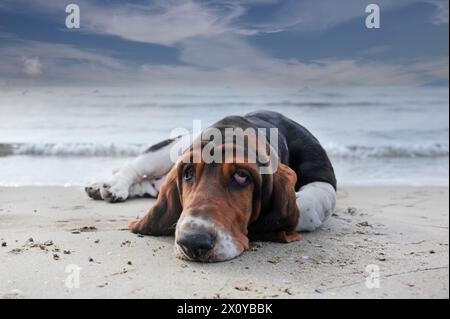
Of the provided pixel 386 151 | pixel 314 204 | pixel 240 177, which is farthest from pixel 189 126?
pixel 240 177

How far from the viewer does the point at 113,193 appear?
232 inches

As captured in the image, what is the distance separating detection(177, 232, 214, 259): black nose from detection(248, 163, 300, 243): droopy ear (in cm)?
54

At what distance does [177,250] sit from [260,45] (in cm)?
138

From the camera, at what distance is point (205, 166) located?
11.4ft

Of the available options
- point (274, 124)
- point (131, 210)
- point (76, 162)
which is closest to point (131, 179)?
point (131, 210)

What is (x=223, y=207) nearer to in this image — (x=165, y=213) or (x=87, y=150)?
(x=165, y=213)

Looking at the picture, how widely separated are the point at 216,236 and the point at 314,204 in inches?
52.7

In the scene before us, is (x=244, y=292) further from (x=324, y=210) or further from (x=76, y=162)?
(x=76, y=162)

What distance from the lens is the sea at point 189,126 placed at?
19.6 ft

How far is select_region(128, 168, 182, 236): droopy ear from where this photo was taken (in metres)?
3.82

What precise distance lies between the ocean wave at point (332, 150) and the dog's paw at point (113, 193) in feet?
13.1

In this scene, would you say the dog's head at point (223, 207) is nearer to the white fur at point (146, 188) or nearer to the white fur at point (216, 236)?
the white fur at point (216, 236)

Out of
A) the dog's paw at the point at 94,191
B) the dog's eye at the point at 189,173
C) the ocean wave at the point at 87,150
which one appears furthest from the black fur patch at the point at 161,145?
the ocean wave at the point at 87,150
